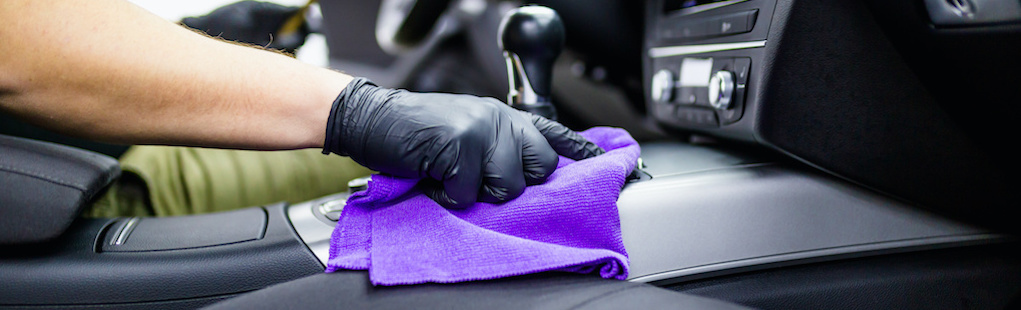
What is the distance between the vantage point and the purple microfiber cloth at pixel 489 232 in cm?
40

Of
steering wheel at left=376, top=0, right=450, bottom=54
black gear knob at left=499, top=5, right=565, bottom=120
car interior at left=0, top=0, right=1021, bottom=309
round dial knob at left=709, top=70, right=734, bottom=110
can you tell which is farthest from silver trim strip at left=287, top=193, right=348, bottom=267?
steering wheel at left=376, top=0, right=450, bottom=54

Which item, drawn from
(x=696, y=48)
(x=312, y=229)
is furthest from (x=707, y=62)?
(x=312, y=229)

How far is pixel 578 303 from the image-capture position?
35 centimetres

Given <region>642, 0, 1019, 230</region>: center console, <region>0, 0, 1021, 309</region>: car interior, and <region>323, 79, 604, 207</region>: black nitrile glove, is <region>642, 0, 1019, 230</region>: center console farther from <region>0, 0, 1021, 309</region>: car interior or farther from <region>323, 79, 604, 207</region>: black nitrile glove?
<region>323, 79, 604, 207</region>: black nitrile glove

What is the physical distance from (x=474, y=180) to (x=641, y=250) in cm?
15

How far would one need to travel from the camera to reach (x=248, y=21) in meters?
1.51

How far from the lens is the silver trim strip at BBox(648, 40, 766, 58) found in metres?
0.55

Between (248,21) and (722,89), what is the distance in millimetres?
1345

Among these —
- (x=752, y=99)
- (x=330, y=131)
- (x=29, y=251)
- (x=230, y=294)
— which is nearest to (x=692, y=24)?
(x=752, y=99)

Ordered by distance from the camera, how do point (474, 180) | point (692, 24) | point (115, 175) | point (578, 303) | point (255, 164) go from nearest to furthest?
point (578, 303)
point (474, 180)
point (115, 175)
point (692, 24)
point (255, 164)

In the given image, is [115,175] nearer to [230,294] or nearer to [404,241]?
[230,294]

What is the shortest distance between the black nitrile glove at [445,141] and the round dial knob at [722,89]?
0.20 meters

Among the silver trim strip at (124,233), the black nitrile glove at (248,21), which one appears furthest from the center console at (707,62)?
the black nitrile glove at (248,21)

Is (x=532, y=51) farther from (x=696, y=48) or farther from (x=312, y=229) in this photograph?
(x=312, y=229)
